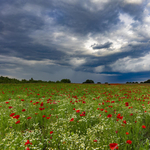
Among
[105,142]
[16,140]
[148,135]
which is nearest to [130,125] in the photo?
[148,135]

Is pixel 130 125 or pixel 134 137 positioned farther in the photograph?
pixel 130 125

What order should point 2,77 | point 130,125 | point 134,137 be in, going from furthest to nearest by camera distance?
point 2,77, point 130,125, point 134,137

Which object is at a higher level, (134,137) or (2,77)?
(2,77)

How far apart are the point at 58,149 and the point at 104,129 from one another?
1824mm

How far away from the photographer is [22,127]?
5246 millimetres

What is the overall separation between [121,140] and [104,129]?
25.9 inches

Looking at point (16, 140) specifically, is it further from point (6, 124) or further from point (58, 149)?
point (6, 124)

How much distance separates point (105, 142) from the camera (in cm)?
363

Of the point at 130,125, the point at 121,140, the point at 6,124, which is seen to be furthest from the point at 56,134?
the point at 130,125

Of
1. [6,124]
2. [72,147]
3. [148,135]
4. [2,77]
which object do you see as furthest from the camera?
[2,77]

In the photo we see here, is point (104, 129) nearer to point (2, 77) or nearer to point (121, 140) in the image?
point (121, 140)

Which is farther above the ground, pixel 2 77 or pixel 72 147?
pixel 2 77

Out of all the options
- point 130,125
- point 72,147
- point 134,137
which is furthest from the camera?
point 130,125

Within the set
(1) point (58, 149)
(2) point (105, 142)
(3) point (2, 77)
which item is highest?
(3) point (2, 77)
